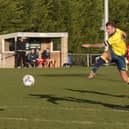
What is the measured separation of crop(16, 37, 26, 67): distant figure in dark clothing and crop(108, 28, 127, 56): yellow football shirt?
27175mm

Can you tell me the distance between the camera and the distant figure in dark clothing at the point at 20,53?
1725 inches

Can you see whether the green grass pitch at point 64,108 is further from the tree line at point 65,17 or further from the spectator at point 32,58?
the tree line at point 65,17

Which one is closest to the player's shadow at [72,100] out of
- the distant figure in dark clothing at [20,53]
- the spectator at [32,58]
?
the spectator at [32,58]

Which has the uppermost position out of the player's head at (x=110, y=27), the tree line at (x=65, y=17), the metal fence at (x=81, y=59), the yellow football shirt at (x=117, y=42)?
the tree line at (x=65, y=17)

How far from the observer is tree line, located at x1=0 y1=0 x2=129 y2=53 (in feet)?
171

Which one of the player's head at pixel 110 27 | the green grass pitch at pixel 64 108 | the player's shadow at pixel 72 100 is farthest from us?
the player's head at pixel 110 27

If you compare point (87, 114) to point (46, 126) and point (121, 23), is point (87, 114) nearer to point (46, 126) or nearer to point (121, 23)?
point (46, 126)

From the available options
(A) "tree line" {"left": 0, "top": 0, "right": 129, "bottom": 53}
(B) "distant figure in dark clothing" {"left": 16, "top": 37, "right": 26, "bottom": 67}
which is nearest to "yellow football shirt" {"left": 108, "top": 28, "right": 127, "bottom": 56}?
(B) "distant figure in dark clothing" {"left": 16, "top": 37, "right": 26, "bottom": 67}

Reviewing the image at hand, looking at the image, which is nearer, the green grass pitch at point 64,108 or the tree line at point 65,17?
the green grass pitch at point 64,108

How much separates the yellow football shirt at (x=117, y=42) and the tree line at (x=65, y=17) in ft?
113

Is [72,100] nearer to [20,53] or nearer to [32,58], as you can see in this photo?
[32,58]

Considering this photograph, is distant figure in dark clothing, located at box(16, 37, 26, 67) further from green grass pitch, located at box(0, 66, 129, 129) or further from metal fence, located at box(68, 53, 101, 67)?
green grass pitch, located at box(0, 66, 129, 129)

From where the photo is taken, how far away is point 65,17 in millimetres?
56250

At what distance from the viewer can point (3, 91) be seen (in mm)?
18812
